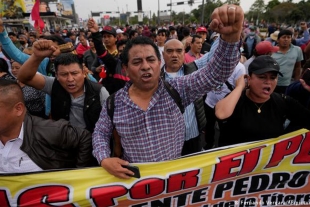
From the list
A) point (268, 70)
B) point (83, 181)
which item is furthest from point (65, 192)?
point (268, 70)

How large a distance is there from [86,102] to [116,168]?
0.86 meters

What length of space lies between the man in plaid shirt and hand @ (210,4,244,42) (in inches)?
9.4

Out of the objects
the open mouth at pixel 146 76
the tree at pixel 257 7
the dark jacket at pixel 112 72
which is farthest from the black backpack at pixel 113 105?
the tree at pixel 257 7

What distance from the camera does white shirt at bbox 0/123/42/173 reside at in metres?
1.71

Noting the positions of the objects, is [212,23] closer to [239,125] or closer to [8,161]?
[239,125]

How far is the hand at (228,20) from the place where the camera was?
46.0 inches

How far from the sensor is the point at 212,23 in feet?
3.96

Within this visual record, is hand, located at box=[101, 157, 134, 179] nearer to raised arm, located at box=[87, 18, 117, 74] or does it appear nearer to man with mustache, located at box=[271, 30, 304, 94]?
raised arm, located at box=[87, 18, 117, 74]

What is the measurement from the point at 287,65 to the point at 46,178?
4.23 metres

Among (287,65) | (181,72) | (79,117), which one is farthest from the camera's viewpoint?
(287,65)

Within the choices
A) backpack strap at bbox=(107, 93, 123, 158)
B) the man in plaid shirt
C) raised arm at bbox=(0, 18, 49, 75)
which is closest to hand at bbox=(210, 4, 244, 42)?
the man in plaid shirt

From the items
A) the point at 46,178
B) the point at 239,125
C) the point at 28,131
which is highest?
the point at 28,131

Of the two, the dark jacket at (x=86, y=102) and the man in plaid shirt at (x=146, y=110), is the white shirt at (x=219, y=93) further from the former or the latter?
the dark jacket at (x=86, y=102)

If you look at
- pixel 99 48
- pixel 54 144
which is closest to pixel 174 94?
pixel 54 144
